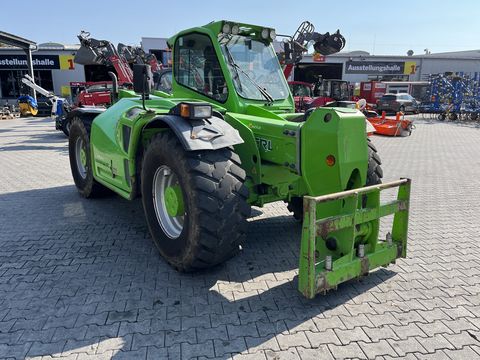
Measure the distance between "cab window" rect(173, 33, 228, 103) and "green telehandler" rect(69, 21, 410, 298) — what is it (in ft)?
0.04

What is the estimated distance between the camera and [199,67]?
15.1ft

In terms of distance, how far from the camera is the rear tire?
6054mm

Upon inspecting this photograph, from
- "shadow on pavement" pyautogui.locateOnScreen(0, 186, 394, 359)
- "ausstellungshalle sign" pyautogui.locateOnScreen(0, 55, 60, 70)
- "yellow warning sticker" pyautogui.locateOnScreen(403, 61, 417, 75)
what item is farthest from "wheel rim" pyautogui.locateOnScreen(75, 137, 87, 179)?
"yellow warning sticker" pyautogui.locateOnScreen(403, 61, 417, 75)

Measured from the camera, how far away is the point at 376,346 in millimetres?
2824

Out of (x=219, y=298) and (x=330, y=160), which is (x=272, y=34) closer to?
(x=330, y=160)

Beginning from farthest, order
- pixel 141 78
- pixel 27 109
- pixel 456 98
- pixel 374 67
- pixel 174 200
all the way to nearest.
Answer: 1. pixel 374 67
2. pixel 456 98
3. pixel 27 109
4. pixel 141 78
5. pixel 174 200

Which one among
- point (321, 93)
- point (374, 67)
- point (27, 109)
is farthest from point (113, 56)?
point (374, 67)

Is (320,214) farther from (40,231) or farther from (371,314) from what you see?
Result: (40,231)

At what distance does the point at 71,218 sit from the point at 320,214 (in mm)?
3695

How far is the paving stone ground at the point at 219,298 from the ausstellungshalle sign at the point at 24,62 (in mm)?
30134

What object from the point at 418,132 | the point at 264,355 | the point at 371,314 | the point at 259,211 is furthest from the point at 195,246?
the point at 418,132

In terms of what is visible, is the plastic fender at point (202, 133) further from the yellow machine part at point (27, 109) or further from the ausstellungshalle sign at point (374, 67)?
the ausstellungshalle sign at point (374, 67)

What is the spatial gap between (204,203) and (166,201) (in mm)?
823

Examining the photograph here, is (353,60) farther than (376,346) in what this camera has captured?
Yes
